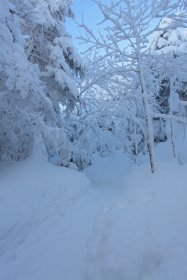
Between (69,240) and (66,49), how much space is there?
12300mm

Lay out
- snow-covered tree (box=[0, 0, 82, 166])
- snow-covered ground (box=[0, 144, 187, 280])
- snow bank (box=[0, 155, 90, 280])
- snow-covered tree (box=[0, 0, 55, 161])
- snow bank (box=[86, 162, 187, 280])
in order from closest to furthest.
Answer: snow bank (box=[86, 162, 187, 280]) → snow-covered ground (box=[0, 144, 187, 280]) → snow bank (box=[0, 155, 90, 280]) → snow-covered tree (box=[0, 0, 55, 161]) → snow-covered tree (box=[0, 0, 82, 166])

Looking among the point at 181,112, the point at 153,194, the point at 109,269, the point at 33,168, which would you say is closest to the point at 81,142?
the point at 33,168

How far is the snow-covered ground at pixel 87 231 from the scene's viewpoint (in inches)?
177

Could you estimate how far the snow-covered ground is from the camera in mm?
4484

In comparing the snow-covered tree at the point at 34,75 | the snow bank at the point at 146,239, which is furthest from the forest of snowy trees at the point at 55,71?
the snow bank at the point at 146,239

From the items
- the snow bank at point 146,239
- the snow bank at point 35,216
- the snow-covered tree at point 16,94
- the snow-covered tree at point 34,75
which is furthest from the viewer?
the snow-covered tree at point 34,75

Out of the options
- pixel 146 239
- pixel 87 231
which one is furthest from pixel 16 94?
pixel 146 239

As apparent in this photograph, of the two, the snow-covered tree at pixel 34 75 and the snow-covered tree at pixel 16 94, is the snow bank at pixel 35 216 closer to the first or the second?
the snow-covered tree at pixel 34 75

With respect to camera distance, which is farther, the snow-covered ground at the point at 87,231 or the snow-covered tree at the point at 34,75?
the snow-covered tree at the point at 34,75

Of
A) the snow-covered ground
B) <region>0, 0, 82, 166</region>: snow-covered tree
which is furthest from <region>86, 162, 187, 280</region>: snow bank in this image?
<region>0, 0, 82, 166</region>: snow-covered tree

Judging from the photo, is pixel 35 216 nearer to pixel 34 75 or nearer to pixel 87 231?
pixel 87 231

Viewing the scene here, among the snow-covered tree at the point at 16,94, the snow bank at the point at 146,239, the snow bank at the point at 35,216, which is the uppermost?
the snow-covered tree at the point at 16,94

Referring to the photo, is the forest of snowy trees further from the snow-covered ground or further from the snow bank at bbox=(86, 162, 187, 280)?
the snow bank at bbox=(86, 162, 187, 280)

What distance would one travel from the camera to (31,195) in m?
11.4
